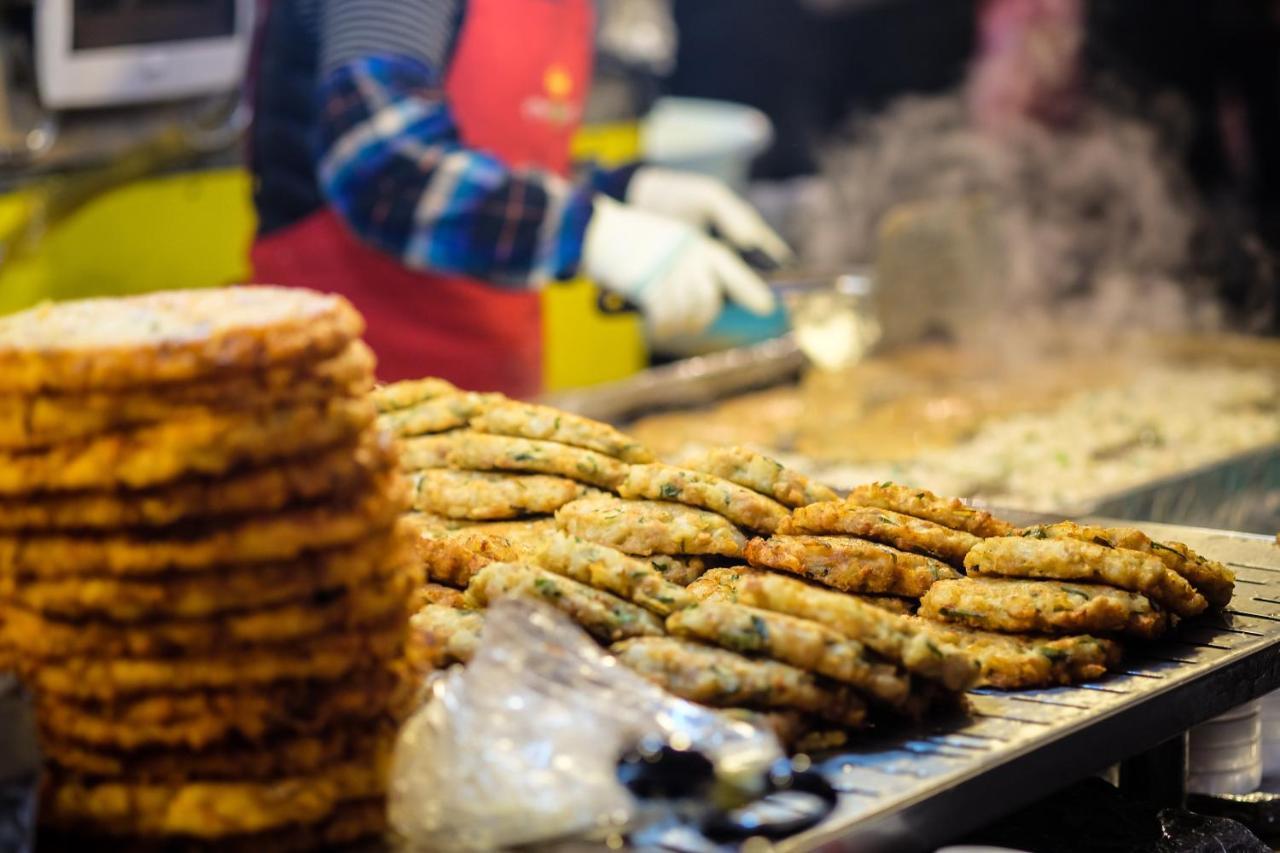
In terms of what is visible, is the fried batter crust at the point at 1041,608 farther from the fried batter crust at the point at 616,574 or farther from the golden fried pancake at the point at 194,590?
the golden fried pancake at the point at 194,590

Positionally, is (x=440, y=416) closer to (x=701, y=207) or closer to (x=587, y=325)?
(x=701, y=207)

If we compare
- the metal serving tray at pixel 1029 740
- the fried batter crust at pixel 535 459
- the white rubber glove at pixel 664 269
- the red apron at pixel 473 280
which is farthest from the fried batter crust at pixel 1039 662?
the red apron at pixel 473 280

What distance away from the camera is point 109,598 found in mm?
1547

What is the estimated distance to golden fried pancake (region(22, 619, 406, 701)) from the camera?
1.56 metres

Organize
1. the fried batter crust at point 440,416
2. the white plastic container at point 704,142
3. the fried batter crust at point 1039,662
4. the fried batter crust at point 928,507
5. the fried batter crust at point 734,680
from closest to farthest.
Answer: the fried batter crust at point 734,680 < the fried batter crust at point 1039,662 < the fried batter crust at point 928,507 < the fried batter crust at point 440,416 < the white plastic container at point 704,142

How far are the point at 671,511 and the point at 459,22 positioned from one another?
4.15 metres

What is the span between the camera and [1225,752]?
8.49 ft

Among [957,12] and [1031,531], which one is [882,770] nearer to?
[1031,531]

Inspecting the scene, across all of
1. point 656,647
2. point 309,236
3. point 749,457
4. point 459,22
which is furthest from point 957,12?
point 656,647

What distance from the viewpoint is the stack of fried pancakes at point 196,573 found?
1.54m

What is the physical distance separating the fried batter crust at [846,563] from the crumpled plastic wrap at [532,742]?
429 mm

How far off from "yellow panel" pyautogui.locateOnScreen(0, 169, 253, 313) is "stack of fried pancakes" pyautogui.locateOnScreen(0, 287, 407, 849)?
378 centimetres

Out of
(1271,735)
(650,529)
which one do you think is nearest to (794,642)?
(650,529)

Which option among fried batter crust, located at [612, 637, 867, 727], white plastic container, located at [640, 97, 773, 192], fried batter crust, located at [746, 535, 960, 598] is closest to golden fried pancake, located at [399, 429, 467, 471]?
fried batter crust, located at [746, 535, 960, 598]
